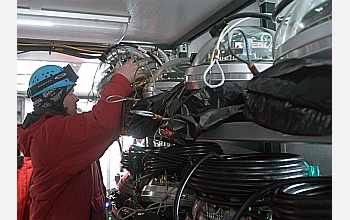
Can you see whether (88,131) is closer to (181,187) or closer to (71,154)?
(71,154)

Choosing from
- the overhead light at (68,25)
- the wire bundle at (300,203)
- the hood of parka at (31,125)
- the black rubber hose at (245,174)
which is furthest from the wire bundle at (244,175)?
the hood of parka at (31,125)

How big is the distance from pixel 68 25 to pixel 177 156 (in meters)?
0.94

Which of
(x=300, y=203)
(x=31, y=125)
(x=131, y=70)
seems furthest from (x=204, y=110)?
(x=31, y=125)

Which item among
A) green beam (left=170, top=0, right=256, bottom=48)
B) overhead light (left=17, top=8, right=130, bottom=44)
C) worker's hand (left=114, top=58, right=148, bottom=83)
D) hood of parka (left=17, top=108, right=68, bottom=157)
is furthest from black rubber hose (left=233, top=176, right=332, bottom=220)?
hood of parka (left=17, top=108, right=68, bottom=157)

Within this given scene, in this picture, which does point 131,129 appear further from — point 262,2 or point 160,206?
point 262,2

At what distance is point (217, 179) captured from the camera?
3.01 ft

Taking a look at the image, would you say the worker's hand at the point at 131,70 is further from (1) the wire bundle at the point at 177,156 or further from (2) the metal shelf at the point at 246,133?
(2) the metal shelf at the point at 246,133

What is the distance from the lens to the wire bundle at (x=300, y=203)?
24.7 inches

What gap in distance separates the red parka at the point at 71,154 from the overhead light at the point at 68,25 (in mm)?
334

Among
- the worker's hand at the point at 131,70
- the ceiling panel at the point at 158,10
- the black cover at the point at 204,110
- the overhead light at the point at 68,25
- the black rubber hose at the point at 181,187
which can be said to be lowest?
the black rubber hose at the point at 181,187

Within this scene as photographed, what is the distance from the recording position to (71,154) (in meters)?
1.82
